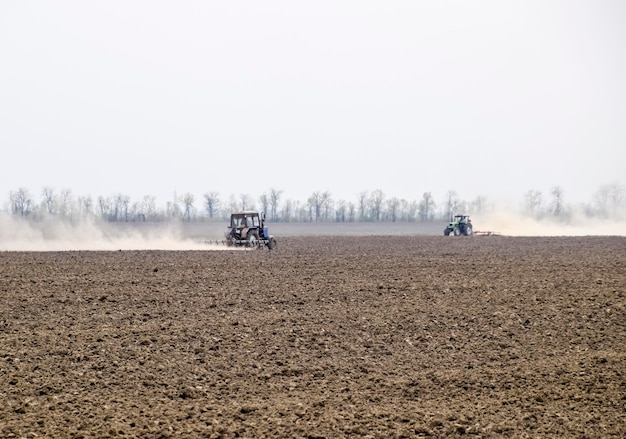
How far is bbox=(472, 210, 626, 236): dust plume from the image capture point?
7475 centimetres

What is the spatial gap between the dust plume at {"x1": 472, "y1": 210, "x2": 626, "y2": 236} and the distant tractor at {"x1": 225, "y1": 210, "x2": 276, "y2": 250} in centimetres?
3964

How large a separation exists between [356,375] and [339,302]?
254 inches

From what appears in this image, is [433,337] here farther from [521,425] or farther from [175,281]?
[175,281]

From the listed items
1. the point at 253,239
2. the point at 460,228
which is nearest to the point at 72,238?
the point at 253,239

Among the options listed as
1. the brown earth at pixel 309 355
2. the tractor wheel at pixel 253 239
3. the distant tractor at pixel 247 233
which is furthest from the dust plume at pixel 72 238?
the brown earth at pixel 309 355

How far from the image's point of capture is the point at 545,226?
262ft

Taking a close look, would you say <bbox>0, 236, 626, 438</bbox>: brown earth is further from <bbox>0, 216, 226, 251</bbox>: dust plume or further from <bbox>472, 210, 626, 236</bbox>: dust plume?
<bbox>472, 210, 626, 236</bbox>: dust plume

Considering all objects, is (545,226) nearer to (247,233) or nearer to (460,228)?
(460,228)

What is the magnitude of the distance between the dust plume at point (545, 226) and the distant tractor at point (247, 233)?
39.6 meters

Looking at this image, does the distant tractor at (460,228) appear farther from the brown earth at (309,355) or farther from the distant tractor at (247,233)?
the brown earth at (309,355)

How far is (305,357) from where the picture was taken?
44.4ft

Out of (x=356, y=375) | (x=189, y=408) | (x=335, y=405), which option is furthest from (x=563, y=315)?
(x=189, y=408)

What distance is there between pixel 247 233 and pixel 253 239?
1.67ft

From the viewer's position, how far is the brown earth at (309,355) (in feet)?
33.5
